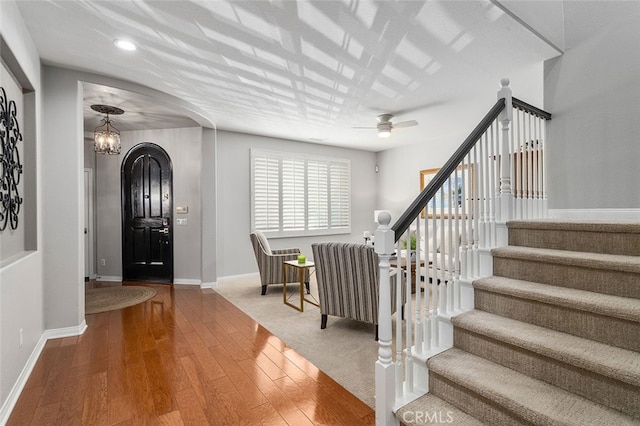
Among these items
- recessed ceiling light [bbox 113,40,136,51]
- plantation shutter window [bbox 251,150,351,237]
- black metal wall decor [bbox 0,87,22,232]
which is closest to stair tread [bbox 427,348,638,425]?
black metal wall decor [bbox 0,87,22,232]

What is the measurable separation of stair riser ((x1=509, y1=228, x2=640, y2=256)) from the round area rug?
477 centimetres

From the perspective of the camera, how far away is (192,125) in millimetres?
5293

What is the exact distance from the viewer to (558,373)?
1.56 meters

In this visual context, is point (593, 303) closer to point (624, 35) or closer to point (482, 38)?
point (482, 38)

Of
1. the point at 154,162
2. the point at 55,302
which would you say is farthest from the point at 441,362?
the point at 154,162

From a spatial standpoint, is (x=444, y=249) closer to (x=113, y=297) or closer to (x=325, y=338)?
(x=325, y=338)

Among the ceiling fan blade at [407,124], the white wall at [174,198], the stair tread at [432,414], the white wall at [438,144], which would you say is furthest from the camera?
the white wall at [174,198]

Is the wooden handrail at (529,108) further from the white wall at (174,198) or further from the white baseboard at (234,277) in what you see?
the white baseboard at (234,277)

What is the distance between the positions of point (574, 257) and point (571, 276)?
0.12 m

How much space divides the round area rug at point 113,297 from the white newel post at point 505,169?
4.65 meters

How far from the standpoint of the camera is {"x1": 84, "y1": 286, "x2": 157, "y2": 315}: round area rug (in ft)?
13.6

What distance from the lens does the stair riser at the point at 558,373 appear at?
1.38m

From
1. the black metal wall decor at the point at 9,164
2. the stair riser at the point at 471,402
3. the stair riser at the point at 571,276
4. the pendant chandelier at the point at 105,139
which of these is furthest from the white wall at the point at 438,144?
the pendant chandelier at the point at 105,139

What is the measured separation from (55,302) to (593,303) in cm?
448
